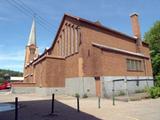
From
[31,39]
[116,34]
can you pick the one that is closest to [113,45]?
[116,34]

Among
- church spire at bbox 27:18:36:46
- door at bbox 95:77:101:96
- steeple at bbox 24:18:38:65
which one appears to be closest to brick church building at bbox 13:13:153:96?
door at bbox 95:77:101:96

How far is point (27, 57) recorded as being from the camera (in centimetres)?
6638

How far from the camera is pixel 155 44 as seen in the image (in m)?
43.5

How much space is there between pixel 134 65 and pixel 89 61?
7.55 metres

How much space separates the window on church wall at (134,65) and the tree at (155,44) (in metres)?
11.7

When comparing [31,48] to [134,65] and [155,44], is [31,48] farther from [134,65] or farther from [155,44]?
[134,65]

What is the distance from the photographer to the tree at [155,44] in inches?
1624

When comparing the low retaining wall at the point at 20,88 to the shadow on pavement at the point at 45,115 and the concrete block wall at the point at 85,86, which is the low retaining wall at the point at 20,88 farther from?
the shadow on pavement at the point at 45,115

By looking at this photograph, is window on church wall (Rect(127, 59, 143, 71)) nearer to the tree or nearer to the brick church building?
the brick church building

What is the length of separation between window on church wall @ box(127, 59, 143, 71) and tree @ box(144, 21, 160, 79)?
11731 mm

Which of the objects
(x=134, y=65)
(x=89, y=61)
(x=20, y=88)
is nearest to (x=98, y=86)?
(x=89, y=61)

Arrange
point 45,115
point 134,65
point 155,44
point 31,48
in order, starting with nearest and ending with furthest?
point 45,115 < point 134,65 < point 155,44 < point 31,48

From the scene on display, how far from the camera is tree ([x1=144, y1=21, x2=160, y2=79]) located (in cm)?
4125

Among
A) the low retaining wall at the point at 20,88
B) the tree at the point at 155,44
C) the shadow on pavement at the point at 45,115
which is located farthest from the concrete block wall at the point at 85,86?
the tree at the point at 155,44
